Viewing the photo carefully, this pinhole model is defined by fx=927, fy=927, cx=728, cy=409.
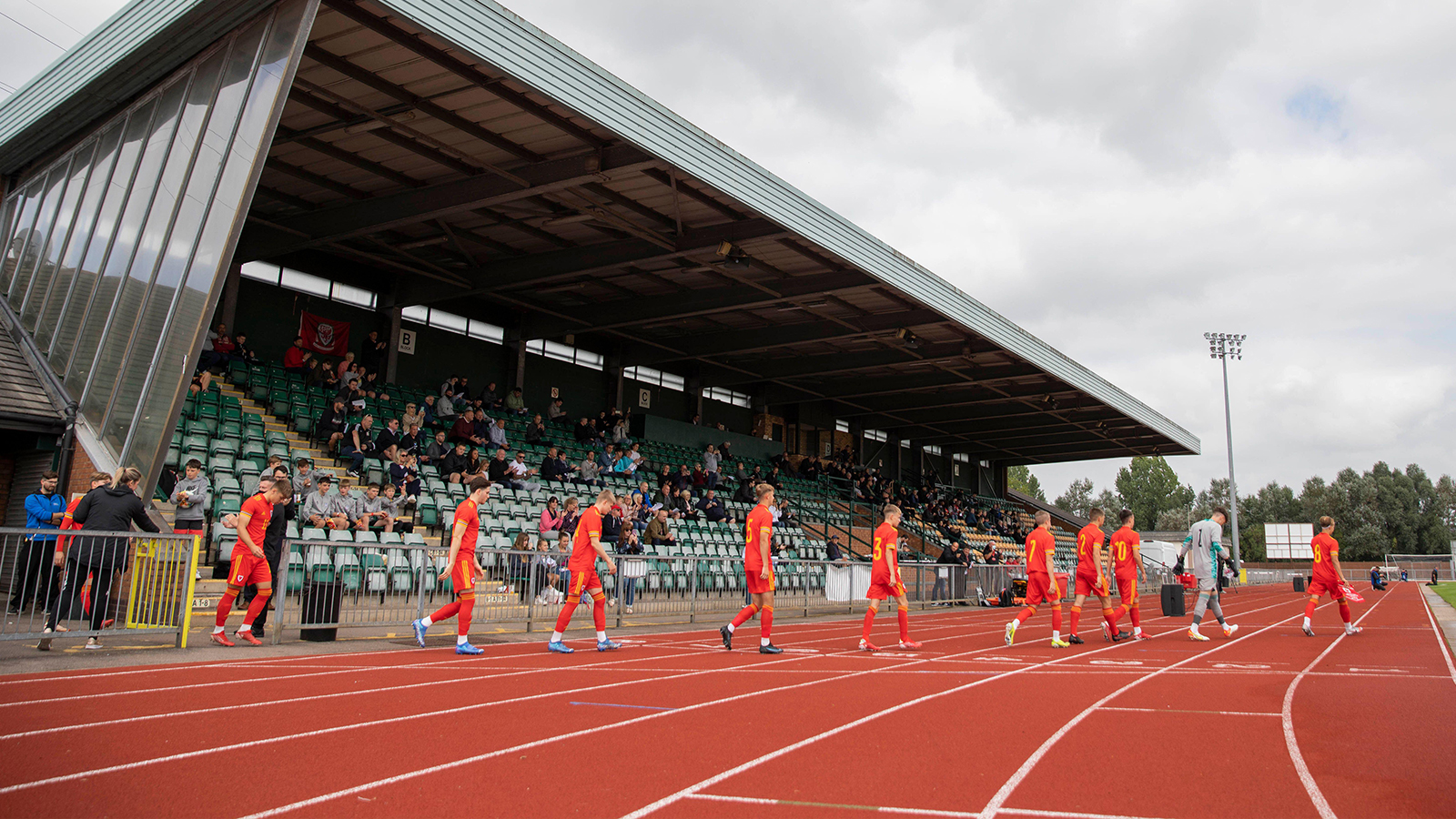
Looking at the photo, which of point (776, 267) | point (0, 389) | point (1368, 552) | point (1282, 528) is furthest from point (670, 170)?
point (1368, 552)

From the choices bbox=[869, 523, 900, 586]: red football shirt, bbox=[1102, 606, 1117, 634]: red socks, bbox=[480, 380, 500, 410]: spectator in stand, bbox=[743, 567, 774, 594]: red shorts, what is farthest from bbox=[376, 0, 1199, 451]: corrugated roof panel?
bbox=[480, 380, 500, 410]: spectator in stand

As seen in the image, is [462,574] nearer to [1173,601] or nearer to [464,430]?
[464,430]

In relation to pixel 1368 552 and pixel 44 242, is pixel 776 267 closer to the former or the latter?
pixel 44 242

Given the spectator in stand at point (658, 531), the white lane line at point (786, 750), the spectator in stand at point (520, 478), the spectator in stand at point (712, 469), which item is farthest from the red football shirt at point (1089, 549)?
the spectator in stand at point (712, 469)

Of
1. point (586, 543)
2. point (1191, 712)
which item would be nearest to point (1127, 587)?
point (1191, 712)

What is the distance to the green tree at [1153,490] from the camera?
105562mm

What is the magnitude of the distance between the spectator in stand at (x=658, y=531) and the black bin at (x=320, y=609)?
830cm

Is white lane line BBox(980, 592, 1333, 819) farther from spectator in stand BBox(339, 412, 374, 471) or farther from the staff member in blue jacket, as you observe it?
spectator in stand BBox(339, 412, 374, 471)

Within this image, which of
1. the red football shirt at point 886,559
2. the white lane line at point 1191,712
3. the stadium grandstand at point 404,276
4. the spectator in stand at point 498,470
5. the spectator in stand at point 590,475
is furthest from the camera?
the spectator in stand at point 590,475

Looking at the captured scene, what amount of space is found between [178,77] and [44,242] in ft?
17.5

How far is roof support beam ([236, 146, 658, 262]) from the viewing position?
15.7 meters

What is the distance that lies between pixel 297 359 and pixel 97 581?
1293 cm

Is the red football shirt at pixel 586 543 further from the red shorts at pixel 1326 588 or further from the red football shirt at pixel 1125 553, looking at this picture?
the red shorts at pixel 1326 588

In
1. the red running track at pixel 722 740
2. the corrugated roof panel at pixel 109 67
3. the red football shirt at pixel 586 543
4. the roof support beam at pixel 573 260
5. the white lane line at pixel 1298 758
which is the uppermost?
the corrugated roof panel at pixel 109 67
